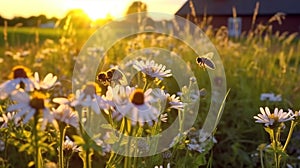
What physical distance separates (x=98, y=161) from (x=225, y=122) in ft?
3.51

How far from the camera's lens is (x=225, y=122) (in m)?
3.65

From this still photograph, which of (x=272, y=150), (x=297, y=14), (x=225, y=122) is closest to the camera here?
(x=272, y=150)

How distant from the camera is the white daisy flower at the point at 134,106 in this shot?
3.51ft

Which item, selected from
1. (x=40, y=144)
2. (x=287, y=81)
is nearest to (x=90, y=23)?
(x=287, y=81)

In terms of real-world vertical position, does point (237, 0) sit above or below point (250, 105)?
above

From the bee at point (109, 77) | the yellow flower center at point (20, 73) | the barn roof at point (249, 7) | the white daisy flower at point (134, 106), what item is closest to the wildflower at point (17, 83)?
the yellow flower center at point (20, 73)

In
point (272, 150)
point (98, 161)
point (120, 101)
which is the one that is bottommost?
point (98, 161)

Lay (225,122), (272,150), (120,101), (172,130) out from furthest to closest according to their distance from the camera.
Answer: (225,122)
(172,130)
(272,150)
(120,101)

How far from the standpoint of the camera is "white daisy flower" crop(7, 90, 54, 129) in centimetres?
95

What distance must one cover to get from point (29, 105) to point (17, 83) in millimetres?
84

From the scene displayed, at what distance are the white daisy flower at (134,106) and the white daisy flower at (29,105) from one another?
181 millimetres

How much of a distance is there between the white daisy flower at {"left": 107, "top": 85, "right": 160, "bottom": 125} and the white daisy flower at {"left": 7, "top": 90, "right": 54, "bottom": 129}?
0.60 feet

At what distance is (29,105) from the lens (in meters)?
0.96

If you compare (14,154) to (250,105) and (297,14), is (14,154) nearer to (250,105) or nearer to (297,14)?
(250,105)
